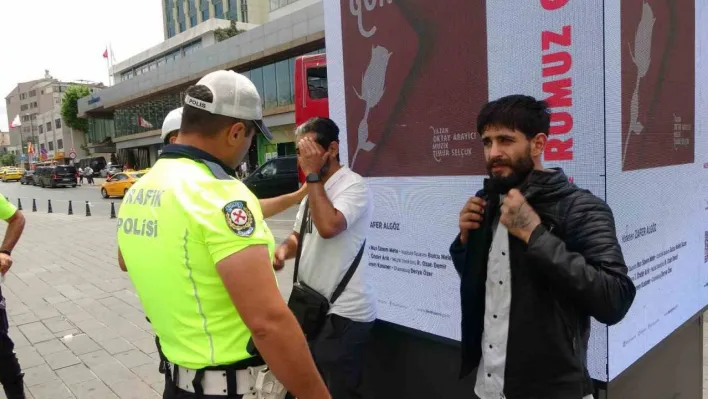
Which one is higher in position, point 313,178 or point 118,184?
point 313,178

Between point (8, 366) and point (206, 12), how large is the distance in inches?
2327

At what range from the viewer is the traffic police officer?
1.36 meters

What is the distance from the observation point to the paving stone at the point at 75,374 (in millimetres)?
4156


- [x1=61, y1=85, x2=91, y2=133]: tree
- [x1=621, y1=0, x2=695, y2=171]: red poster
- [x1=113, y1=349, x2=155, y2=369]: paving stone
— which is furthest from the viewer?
[x1=61, y1=85, x2=91, y2=133]: tree

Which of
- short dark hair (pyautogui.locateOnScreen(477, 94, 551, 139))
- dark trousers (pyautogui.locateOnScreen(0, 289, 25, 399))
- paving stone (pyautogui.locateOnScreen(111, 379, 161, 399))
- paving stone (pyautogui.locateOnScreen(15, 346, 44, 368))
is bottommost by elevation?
paving stone (pyautogui.locateOnScreen(111, 379, 161, 399))

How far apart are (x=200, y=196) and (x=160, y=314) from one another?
45 centimetres

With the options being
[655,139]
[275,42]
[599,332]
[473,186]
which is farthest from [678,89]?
[275,42]

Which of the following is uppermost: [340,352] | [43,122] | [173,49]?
[173,49]

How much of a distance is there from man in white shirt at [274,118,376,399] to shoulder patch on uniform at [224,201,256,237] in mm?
993

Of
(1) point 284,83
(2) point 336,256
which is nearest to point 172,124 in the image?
(2) point 336,256

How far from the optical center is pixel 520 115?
1673 mm

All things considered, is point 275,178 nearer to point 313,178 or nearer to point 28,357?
point 28,357

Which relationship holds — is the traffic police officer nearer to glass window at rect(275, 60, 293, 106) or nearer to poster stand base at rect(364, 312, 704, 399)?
poster stand base at rect(364, 312, 704, 399)

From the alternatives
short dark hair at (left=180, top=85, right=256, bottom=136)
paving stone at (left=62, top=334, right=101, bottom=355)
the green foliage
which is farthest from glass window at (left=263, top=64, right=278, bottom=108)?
the green foliage
